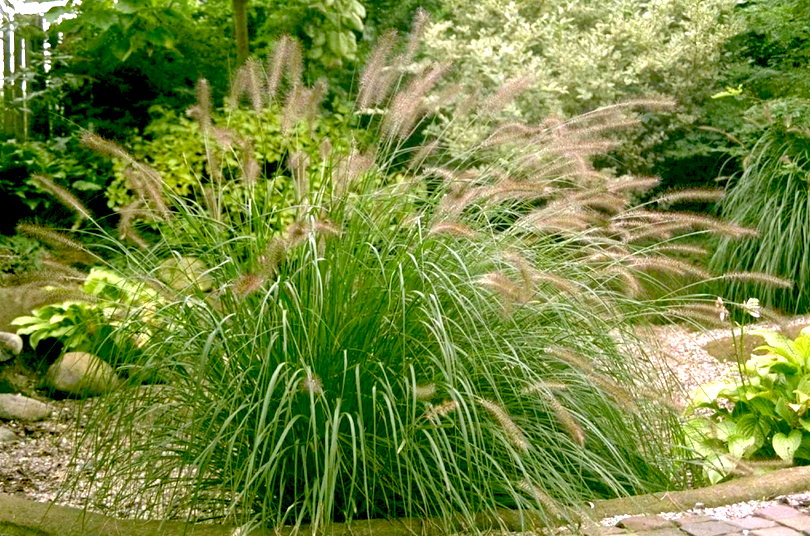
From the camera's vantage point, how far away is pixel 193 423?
2.80m

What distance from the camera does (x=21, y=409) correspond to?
4.89 metres

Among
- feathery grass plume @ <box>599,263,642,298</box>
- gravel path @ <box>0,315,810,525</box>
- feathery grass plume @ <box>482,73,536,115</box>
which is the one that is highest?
feathery grass plume @ <box>482,73,536,115</box>

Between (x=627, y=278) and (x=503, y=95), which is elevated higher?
(x=503, y=95)

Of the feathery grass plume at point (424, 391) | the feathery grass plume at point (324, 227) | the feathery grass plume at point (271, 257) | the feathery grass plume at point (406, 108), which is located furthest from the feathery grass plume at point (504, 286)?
the feathery grass plume at point (406, 108)

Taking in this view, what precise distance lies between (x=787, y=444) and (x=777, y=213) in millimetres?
3213

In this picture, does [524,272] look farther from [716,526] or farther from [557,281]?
[716,526]

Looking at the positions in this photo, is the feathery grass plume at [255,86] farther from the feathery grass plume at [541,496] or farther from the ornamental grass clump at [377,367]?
the feathery grass plume at [541,496]

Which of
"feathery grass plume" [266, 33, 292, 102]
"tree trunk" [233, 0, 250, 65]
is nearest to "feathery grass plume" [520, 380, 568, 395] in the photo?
"feathery grass plume" [266, 33, 292, 102]

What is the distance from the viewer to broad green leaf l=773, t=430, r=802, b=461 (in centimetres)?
374

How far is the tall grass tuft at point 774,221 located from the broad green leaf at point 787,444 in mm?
2713

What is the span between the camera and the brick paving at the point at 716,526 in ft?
9.61

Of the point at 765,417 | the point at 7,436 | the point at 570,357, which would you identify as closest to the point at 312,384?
the point at 570,357

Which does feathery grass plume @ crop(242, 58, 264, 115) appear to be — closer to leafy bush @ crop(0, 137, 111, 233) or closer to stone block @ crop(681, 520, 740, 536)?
stone block @ crop(681, 520, 740, 536)

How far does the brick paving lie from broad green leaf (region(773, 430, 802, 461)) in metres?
0.63
